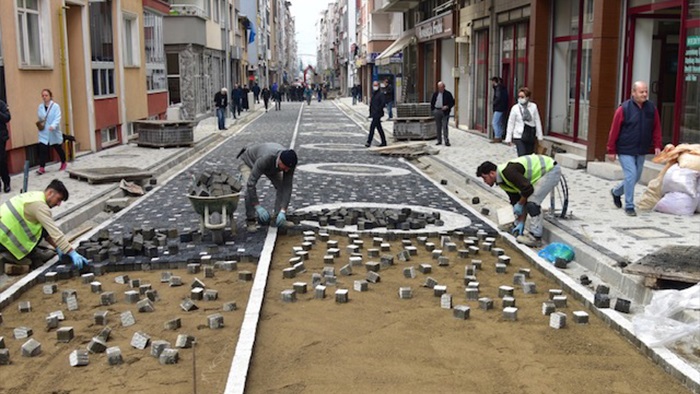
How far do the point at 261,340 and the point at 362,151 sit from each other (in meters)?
16.1

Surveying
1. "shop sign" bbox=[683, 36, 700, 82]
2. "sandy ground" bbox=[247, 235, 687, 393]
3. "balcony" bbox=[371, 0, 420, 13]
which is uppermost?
"balcony" bbox=[371, 0, 420, 13]

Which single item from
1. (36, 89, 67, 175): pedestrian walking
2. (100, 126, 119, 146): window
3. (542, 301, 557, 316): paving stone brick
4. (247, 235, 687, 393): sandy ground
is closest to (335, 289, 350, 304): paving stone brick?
(247, 235, 687, 393): sandy ground

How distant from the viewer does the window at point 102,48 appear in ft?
70.6

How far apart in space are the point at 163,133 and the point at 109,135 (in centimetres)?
203

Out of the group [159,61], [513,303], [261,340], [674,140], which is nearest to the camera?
[261,340]

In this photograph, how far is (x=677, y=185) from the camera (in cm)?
1116

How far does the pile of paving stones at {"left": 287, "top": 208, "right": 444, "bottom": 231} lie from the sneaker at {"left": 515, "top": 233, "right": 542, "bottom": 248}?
1.33 m

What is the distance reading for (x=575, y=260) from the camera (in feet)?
29.1

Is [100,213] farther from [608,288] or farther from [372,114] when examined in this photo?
[372,114]

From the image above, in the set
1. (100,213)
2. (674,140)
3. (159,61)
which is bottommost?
(100,213)

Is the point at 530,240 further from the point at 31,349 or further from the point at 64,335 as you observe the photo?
the point at 31,349

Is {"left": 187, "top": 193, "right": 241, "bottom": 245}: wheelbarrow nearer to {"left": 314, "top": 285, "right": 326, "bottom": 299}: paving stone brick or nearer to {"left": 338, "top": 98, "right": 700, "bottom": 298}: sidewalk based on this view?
{"left": 314, "top": 285, "right": 326, "bottom": 299}: paving stone brick

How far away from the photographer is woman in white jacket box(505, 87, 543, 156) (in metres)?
14.3

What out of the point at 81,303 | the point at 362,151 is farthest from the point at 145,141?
the point at 81,303
